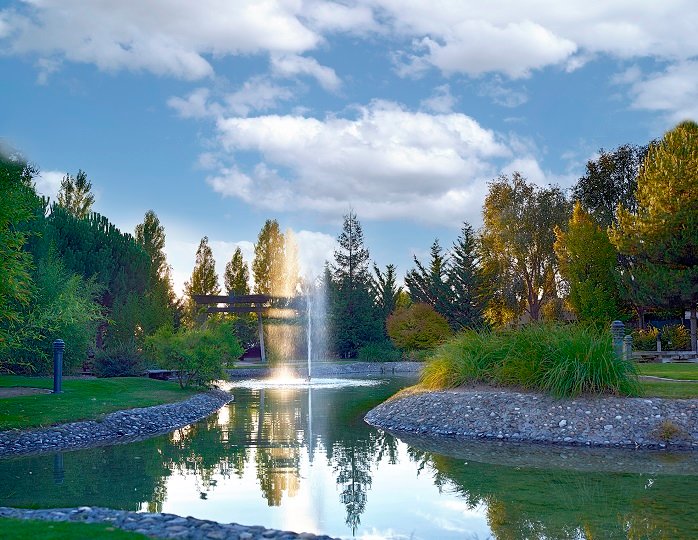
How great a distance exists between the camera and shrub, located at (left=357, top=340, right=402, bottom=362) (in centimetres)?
4291

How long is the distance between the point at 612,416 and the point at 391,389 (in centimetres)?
1303

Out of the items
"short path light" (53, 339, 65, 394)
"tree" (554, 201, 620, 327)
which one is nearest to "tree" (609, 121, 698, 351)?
"tree" (554, 201, 620, 327)

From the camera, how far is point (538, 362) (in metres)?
16.5

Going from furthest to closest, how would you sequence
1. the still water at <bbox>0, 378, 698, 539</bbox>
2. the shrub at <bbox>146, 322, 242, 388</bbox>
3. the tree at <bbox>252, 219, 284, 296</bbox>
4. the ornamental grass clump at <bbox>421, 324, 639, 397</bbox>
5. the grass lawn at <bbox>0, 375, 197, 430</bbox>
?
the tree at <bbox>252, 219, 284, 296</bbox> < the shrub at <bbox>146, 322, 242, 388</bbox> < the ornamental grass clump at <bbox>421, 324, 639, 397</bbox> < the grass lawn at <bbox>0, 375, 197, 430</bbox> < the still water at <bbox>0, 378, 698, 539</bbox>

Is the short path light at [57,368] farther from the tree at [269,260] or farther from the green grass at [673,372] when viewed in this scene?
the tree at [269,260]

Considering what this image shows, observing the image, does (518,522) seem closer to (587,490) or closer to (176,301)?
(587,490)

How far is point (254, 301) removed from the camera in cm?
4112

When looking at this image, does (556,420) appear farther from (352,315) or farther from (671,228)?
(352,315)

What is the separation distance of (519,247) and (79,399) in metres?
36.2

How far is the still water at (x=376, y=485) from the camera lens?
8.56m

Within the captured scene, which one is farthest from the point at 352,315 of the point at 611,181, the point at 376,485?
the point at 376,485

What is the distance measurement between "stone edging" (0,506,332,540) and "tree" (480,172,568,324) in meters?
42.3

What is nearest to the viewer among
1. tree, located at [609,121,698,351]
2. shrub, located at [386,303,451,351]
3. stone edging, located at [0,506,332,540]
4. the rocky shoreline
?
stone edging, located at [0,506,332,540]

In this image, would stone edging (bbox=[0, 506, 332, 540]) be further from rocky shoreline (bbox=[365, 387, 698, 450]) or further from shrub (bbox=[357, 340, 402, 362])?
shrub (bbox=[357, 340, 402, 362])
